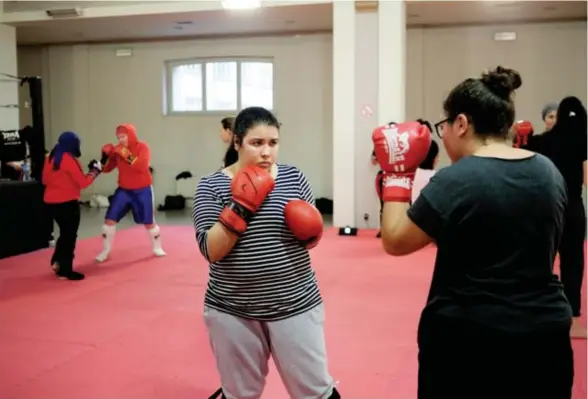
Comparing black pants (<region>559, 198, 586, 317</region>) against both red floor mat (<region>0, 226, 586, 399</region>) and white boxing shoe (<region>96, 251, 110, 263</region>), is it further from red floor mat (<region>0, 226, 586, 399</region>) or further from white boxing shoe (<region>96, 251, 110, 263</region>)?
white boxing shoe (<region>96, 251, 110, 263</region>)

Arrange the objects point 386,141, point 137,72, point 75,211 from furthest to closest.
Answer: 1. point 137,72
2. point 75,211
3. point 386,141

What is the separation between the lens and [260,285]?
1955mm

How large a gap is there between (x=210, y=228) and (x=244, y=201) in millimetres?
158

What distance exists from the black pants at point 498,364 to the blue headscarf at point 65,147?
14.6 feet

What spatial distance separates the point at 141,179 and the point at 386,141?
4.61 m

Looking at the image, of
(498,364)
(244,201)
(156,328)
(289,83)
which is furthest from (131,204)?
(289,83)

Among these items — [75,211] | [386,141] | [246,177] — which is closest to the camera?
[386,141]

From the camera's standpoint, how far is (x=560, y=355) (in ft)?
5.01

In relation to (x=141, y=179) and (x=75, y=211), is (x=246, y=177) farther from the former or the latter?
(x=141, y=179)

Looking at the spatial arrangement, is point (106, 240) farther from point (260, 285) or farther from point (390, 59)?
point (260, 285)

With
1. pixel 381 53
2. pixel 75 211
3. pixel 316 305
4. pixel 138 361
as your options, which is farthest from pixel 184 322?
pixel 381 53

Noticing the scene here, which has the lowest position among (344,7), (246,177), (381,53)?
(246,177)

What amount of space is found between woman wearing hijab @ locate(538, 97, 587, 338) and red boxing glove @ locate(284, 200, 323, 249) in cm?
196

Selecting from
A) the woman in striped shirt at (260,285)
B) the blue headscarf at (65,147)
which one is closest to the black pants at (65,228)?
the blue headscarf at (65,147)
